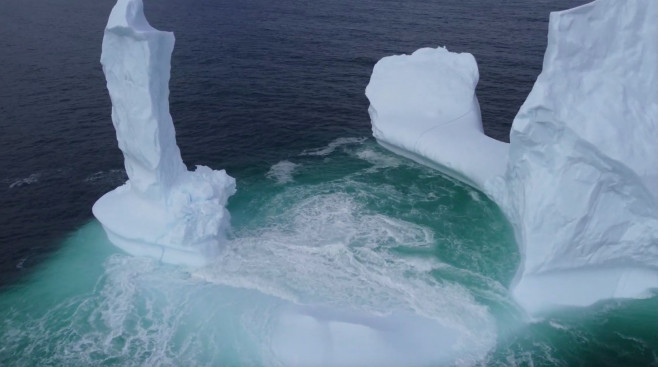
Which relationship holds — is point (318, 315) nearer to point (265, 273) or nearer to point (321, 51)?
point (265, 273)

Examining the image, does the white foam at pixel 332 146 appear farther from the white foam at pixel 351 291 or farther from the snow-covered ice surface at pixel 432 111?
the white foam at pixel 351 291

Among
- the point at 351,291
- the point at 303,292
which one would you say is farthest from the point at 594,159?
the point at 303,292

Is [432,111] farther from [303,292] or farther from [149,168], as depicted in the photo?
[149,168]

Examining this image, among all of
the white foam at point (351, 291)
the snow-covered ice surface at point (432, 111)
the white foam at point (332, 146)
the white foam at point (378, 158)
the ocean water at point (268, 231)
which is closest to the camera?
the white foam at point (351, 291)

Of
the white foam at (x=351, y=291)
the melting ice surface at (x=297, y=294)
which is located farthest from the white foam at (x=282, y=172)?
the white foam at (x=351, y=291)

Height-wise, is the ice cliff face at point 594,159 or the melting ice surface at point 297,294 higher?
the ice cliff face at point 594,159

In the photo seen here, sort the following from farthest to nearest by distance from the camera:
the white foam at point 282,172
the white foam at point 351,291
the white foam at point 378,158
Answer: the white foam at point 378,158
the white foam at point 282,172
the white foam at point 351,291
